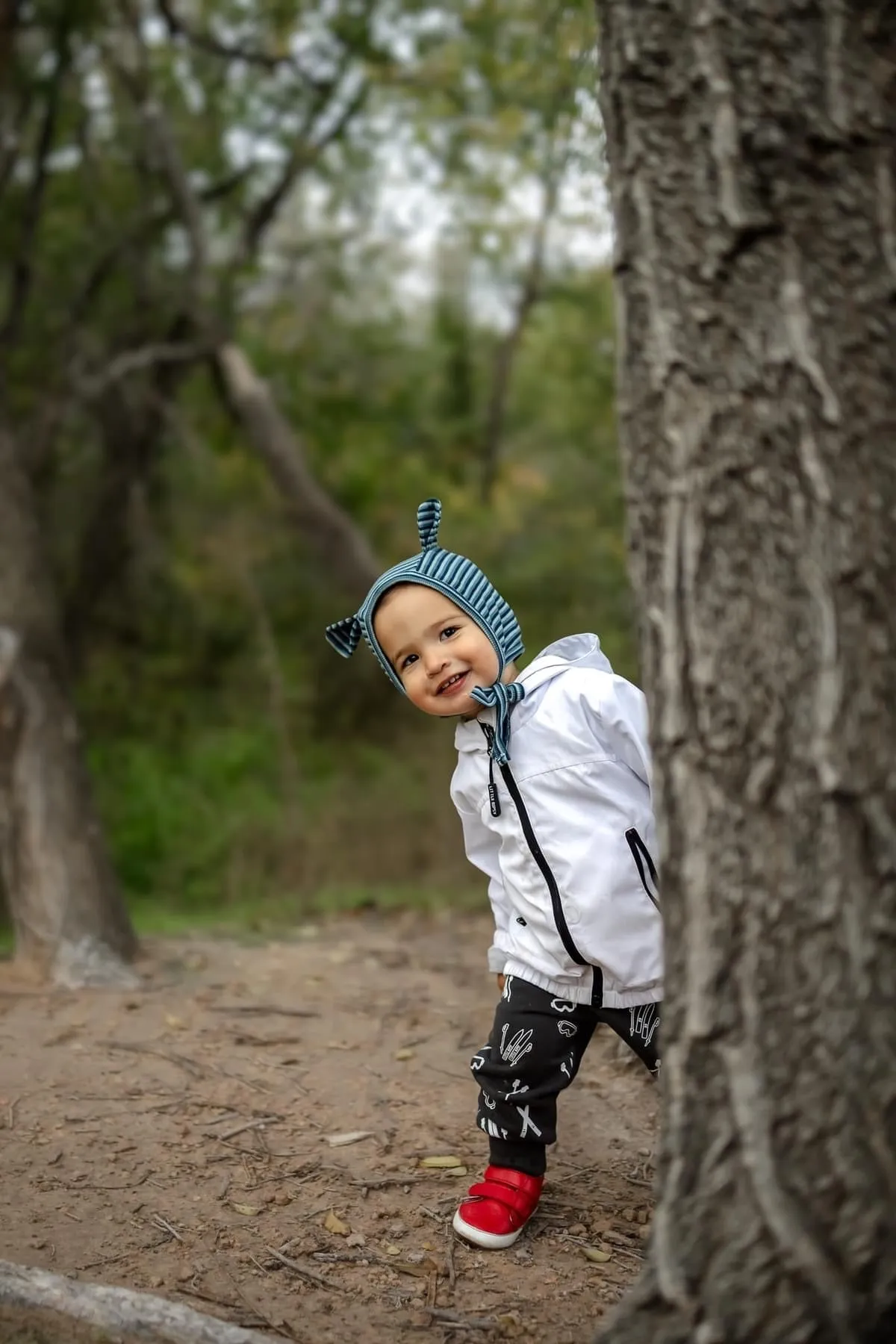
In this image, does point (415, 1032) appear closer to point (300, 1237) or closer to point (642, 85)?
point (300, 1237)

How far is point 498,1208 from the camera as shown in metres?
2.91

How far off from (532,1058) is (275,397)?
10.3 meters

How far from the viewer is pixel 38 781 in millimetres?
5301

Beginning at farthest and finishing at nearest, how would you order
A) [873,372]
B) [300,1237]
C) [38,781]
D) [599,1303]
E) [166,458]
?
[166,458], [38,781], [300,1237], [599,1303], [873,372]

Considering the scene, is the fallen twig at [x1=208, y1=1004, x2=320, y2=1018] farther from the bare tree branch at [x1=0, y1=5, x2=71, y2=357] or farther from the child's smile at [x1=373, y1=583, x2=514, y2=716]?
the bare tree branch at [x1=0, y1=5, x2=71, y2=357]

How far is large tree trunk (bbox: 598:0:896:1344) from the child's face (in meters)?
0.99

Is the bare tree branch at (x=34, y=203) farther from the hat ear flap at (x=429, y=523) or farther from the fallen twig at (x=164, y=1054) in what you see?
the hat ear flap at (x=429, y=523)

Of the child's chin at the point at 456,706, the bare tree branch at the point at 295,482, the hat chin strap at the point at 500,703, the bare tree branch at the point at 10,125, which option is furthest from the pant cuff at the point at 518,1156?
the bare tree branch at the point at 295,482

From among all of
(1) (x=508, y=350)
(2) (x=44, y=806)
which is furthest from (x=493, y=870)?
(1) (x=508, y=350)

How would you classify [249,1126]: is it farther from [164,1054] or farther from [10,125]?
[10,125]

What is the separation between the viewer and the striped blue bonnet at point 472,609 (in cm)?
297

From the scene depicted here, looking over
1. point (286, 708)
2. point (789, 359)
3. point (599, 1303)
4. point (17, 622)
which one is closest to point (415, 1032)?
point (599, 1303)

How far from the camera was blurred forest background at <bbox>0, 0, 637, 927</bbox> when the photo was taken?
938cm

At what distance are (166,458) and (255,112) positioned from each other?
3204mm
